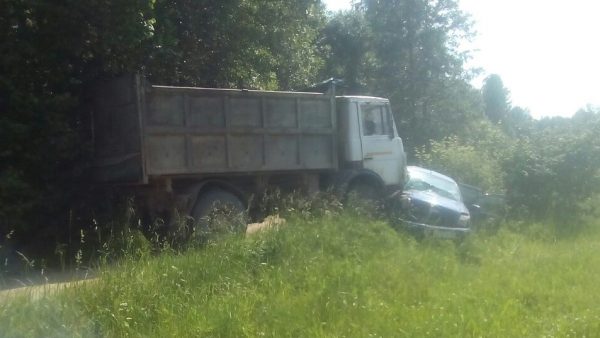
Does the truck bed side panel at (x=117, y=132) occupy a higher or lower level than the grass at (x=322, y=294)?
higher

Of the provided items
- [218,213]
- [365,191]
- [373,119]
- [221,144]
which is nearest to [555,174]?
[373,119]

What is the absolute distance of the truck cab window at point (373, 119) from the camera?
1211cm

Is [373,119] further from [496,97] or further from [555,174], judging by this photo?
[496,97]

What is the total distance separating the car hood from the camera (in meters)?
12.1

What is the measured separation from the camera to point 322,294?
675 cm

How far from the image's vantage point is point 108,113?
10.0 m

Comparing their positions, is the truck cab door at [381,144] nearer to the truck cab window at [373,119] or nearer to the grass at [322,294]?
the truck cab window at [373,119]

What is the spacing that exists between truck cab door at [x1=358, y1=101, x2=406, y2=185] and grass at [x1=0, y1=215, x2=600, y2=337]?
275 cm

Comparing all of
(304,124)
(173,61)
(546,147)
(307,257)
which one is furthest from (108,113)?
(546,147)

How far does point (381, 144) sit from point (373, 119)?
52 centimetres

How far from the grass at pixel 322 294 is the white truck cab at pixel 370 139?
98.7 inches

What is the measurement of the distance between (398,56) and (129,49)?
19.4 m

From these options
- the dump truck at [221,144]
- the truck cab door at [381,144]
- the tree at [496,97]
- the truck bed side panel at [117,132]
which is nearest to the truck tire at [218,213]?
the dump truck at [221,144]

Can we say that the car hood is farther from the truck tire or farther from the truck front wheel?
→ the truck tire
